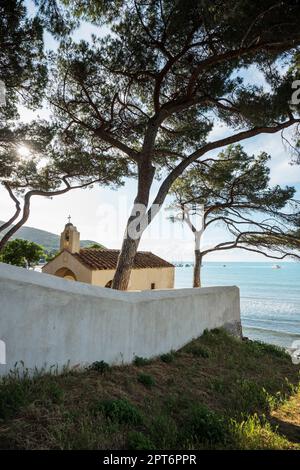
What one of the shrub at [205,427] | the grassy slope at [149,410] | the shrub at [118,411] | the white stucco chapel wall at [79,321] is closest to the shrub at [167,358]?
the grassy slope at [149,410]

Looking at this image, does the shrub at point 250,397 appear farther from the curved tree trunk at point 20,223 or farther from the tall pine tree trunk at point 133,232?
the curved tree trunk at point 20,223

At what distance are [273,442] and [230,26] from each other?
7199 mm

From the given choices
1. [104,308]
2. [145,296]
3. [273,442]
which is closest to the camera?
[273,442]

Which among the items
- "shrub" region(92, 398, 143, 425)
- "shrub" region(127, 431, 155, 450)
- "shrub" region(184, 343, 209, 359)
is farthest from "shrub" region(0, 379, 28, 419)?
"shrub" region(184, 343, 209, 359)

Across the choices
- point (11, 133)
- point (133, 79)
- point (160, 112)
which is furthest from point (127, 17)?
point (11, 133)

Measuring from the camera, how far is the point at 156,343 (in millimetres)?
6160

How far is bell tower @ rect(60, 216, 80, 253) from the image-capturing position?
Result: 1714cm

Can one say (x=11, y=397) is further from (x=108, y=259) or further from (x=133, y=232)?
(x=108, y=259)

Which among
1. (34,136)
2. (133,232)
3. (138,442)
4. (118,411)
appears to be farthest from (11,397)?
(34,136)

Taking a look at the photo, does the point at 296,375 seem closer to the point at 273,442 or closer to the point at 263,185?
the point at 273,442

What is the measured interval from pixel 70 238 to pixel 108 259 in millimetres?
2445

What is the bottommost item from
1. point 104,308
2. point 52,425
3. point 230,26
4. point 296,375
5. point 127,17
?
point 296,375

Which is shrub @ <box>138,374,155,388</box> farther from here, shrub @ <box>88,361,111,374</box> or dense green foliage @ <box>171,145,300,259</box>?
dense green foliage @ <box>171,145,300,259</box>

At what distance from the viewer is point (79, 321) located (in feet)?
14.9
